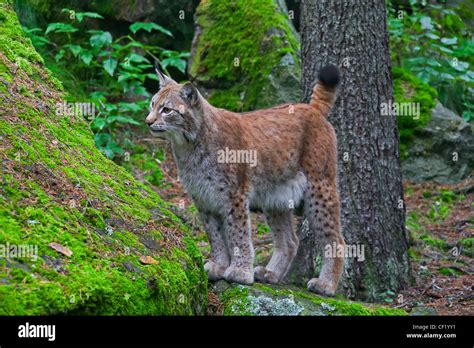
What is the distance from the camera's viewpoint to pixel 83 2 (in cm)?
1033

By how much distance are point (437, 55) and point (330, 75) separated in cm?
569

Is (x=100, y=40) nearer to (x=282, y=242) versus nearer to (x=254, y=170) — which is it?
(x=254, y=170)

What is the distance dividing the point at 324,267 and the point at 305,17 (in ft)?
8.53

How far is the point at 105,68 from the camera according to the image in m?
8.94

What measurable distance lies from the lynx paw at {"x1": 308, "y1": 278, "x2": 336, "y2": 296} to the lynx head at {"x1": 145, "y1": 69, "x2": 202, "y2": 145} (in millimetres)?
1676

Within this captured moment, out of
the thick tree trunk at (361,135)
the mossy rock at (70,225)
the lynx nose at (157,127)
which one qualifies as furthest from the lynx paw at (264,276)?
the lynx nose at (157,127)

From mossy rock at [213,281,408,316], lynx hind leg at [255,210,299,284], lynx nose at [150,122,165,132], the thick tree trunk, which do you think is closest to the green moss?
the thick tree trunk

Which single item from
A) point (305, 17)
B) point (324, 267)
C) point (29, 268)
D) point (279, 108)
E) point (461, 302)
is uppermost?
point (305, 17)

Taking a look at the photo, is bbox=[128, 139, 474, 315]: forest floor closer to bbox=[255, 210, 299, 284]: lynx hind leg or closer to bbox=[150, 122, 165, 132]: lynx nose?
bbox=[255, 210, 299, 284]: lynx hind leg

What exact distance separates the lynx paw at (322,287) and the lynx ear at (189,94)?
1.90m

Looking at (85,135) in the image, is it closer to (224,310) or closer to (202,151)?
(202,151)

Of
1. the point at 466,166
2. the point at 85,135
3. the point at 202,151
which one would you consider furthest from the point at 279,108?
the point at 466,166

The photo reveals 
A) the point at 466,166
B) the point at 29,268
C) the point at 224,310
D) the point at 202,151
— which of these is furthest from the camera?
the point at 466,166

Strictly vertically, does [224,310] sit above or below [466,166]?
below
